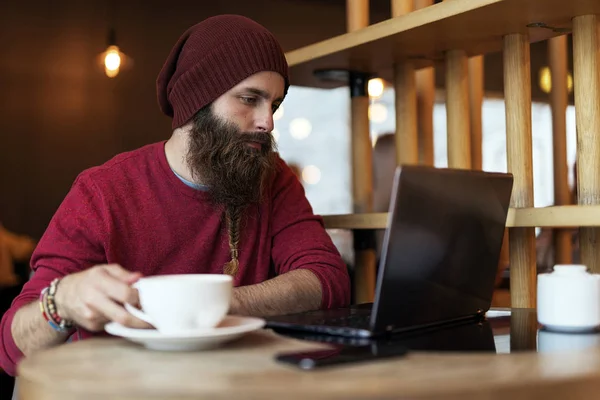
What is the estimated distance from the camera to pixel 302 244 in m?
1.63

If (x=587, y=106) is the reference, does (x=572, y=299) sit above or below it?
below

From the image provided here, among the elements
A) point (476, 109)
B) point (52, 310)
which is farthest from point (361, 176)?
point (52, 310)

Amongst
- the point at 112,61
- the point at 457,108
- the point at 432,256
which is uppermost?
the point at 112,61

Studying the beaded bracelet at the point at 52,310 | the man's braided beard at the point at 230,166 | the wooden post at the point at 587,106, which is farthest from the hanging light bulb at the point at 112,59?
the beaded bracelet at the point at 52,310

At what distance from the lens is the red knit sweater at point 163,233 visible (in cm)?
146

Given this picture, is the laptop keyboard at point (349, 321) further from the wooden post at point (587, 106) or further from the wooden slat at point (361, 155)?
the wooden slat at point (361, 155)

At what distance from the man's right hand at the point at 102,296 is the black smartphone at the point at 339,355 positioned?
238 millimetres

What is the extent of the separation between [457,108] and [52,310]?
3.94 feet

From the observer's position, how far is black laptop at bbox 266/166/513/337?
3.22 ft

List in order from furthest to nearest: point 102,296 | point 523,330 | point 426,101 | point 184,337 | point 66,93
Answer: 1. point 66,93
2. point 426,101
3. point 523,330
4. point 102,296
5. point 184,337

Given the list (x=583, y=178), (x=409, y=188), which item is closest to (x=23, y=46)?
(x=583, y=178)

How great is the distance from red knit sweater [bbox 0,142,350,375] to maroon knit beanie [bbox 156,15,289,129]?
14 cm

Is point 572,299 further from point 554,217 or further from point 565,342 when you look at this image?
point 554,217

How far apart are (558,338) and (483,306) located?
241mm
